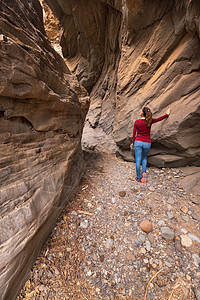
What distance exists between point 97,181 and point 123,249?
176 cm

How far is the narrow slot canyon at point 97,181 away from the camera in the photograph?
1.45m

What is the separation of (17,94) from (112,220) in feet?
9.14

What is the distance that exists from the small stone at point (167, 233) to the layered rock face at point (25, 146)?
6.50 ft

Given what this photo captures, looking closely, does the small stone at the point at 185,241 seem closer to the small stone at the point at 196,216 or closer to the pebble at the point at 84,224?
the small stone at the point at 196,216

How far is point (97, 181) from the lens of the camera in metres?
3.39

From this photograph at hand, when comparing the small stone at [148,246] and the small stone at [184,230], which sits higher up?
the small stone at [184,230]

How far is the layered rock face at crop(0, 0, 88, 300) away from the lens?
134cm

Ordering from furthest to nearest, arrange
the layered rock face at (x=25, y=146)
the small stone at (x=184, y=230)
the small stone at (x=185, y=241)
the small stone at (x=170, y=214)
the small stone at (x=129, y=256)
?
1. the small stone at (x=170, y=214)
2. the small stone at (x=184, y=230)
3. the small stone at (x=185, y=241)
4. the small stone at (x=129, y=256)
5. the layered rock face at (x=25, y=146)

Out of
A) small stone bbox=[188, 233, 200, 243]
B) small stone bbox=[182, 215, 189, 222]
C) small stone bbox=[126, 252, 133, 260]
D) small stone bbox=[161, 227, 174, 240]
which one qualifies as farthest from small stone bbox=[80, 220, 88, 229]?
small stone bbox=[182, 215, 189, 222]

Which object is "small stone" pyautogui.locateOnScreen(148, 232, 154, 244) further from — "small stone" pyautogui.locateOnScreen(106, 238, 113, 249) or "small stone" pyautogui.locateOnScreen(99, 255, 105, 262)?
"small stone" pyautogui.locateOnScreen(99, 255, 105, 262)

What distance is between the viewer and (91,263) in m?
1.67

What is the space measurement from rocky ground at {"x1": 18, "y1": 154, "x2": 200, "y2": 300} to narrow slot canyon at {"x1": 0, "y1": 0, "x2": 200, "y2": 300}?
1 centimetres

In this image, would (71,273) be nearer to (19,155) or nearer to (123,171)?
(19,155)

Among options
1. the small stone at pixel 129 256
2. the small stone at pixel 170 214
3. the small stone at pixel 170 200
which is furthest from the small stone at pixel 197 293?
the small stone at pixel 170 200
